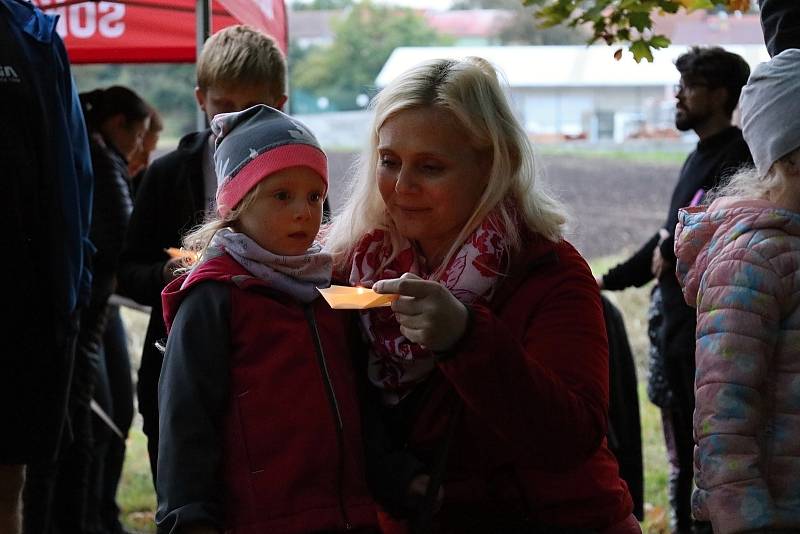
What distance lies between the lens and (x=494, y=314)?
1.93m

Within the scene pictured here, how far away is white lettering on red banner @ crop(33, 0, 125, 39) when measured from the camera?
6.33 meters

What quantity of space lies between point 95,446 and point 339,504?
3.49m

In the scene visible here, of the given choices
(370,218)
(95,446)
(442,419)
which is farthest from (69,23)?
(442,419)

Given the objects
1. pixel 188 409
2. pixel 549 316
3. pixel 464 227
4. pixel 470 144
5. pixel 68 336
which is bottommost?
pixel 68 336

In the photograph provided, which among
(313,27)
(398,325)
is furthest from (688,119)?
(313,27)

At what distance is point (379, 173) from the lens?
2.19 meters

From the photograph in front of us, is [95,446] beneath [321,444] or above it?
beneath

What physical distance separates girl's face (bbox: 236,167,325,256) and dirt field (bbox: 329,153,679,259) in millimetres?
7833

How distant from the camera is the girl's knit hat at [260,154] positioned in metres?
2.11

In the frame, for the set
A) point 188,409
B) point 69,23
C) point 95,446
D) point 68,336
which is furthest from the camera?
point 69,23

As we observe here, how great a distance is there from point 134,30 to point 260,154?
453 cm

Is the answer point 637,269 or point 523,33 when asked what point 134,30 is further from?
point 523,33

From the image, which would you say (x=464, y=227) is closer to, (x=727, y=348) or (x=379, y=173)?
(x=379, y=173)

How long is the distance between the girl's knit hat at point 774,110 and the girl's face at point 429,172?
0.55 metres
